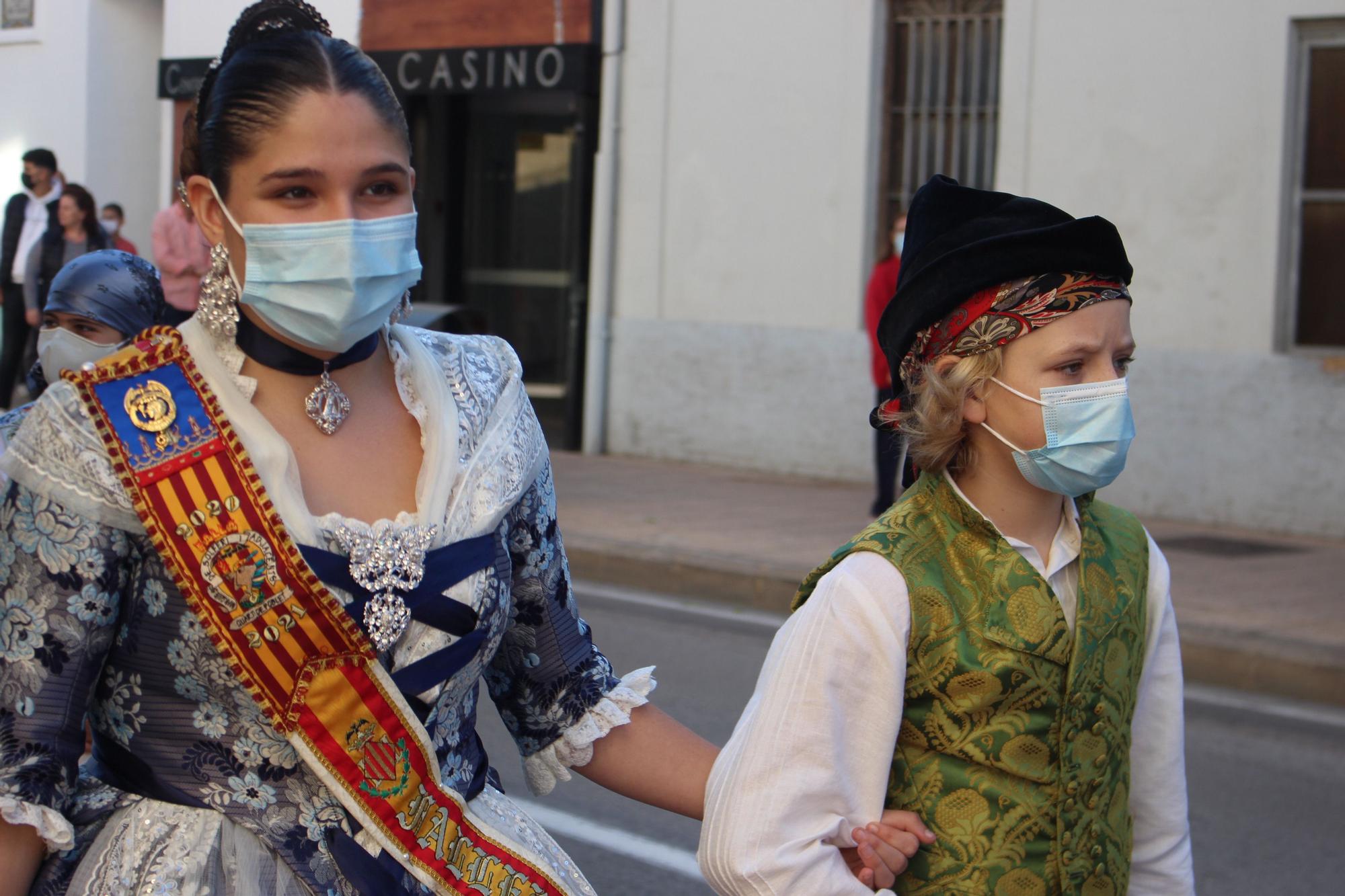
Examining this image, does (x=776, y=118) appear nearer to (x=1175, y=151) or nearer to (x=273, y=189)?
(x=1175, y=151)

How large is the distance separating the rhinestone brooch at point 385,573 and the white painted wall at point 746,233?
35.6 ft

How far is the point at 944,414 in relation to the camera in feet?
7.97

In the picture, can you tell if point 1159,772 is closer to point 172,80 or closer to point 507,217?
point 507,217

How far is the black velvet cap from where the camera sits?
2324mm

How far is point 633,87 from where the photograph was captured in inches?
567

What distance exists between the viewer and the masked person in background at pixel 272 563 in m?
→ 1.88

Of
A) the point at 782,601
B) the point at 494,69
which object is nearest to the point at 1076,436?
the point at 782,601

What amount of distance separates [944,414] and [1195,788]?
3926mm

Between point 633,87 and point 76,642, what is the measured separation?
42.6ft

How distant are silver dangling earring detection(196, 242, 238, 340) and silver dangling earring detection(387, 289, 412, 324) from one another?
0.70ft

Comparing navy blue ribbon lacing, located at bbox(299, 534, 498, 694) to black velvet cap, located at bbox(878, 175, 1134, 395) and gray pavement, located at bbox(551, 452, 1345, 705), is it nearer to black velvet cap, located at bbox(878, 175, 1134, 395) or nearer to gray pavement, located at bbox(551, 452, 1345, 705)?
black velvet cap, located at bbox(878, 175, 1134, 395)

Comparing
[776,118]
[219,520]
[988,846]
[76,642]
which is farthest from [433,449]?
[776,118]

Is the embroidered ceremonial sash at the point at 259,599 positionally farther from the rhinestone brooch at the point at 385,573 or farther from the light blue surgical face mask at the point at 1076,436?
the light blue surgical face mask at the point at 1076,436

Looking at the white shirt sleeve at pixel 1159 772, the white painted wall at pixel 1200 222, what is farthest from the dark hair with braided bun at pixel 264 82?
the white painted wall at pixel 1200 222
